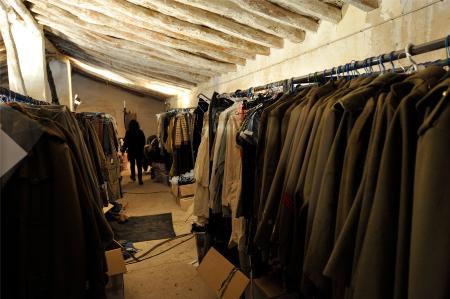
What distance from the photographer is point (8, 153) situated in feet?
3.68

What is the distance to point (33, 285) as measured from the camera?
1.22 metres

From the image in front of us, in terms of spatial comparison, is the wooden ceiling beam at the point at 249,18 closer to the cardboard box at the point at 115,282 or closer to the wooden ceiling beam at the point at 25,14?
the cardboard box at the point at 115,282

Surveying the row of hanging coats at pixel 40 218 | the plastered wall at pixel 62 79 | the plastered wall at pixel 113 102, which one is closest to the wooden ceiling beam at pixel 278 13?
the row of hanging coats at pixel 40 218

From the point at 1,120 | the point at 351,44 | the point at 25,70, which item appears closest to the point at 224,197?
the point at 1,120

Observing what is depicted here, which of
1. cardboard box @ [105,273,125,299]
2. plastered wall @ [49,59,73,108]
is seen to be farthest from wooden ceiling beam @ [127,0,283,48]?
plastered wall @ [49,59,73,108]

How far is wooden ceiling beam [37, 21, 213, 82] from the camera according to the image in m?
4.73

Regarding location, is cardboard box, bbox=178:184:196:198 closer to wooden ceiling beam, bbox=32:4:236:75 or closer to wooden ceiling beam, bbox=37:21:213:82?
wooden ceiling beam, bbox=32:4:236:75

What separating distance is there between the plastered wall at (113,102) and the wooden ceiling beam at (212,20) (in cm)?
807

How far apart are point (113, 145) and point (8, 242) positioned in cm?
386

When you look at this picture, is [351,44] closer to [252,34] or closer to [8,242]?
[252,34]

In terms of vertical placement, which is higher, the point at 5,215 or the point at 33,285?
Result: the point at 5,215

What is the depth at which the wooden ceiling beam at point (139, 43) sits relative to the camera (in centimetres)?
407

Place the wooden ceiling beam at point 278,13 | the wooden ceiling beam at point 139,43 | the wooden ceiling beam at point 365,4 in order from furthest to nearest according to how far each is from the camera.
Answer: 1. the wooden ceiling beam at point 139,43
2. the wooden ceiling beam at point 278,13
3. the wooden ceiling beam at point 365,4

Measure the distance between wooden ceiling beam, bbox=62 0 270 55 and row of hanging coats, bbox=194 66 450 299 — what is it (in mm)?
2264
